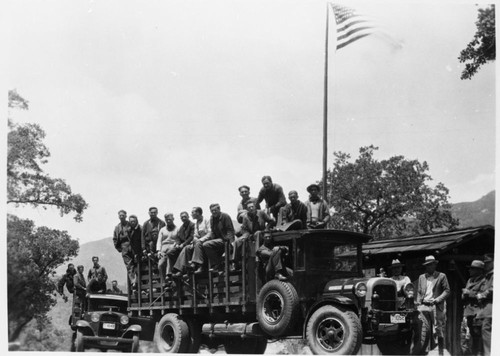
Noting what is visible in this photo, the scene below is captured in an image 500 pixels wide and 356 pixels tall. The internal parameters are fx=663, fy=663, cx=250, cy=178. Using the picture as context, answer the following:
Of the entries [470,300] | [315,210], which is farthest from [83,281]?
[470,300]

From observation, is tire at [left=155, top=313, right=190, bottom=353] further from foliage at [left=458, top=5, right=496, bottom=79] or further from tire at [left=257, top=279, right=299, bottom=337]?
foliage at [left=458, top=5, right=496, bottom=79]

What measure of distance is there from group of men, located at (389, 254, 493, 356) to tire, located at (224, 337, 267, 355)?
130 inches

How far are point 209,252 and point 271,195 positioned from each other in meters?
1.72

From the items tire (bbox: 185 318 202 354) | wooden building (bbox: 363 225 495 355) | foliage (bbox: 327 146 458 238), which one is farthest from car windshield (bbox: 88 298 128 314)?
foliage (bbox: 327 146 458 238)

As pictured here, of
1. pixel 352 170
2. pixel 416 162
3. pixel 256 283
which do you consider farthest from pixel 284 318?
pixel 352 170

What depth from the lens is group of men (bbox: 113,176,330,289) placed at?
12.8m

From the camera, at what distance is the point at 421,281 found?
500 inches

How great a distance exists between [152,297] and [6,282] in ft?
10.2

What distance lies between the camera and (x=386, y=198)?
32.8 m

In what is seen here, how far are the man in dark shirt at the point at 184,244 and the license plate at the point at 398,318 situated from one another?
14.3ft

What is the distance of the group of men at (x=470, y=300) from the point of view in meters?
11.2

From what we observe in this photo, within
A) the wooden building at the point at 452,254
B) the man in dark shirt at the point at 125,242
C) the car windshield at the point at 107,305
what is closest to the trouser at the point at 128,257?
the man in dark shirt at the point at 125,242

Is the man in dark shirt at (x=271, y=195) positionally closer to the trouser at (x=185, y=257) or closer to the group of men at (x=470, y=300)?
the trouser at (x=185, y=257)

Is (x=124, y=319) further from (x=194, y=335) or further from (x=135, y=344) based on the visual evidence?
(x=194, y=335)
